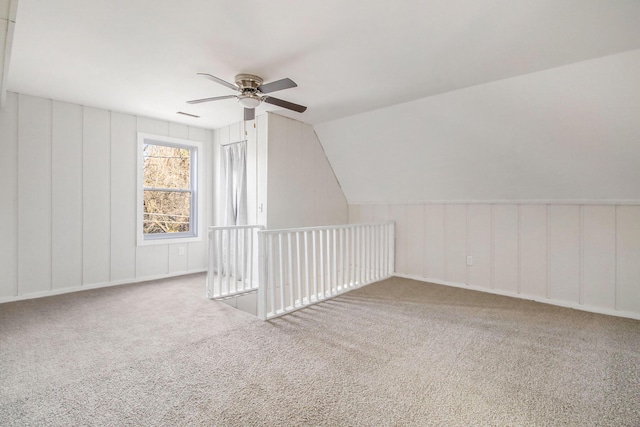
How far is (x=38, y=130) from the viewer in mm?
3545

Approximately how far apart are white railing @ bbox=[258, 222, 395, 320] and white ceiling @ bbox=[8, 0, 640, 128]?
159 centimetres

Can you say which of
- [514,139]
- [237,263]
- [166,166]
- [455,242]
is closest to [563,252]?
[455,242]

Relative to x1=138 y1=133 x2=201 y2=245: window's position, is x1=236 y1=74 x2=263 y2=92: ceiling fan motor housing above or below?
above

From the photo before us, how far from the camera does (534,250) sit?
357 centimetres

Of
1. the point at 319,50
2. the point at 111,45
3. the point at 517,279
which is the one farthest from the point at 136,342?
the point at 517,279

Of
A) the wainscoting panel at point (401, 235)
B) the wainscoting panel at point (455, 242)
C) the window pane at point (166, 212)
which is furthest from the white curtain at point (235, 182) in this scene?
the wainscoting panel at point (455, 242)

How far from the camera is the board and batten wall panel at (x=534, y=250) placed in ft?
10.2

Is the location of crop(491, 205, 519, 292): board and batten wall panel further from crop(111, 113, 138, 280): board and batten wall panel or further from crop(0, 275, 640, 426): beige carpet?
crop(111, 113, 138, 280): board and batten wall panel

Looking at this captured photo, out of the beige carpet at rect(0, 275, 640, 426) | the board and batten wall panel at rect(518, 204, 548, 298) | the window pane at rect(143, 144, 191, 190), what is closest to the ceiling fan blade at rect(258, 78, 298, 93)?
the beige carpet at rect(0, 275, 640, 426)

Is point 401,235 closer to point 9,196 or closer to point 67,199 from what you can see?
point 67,199

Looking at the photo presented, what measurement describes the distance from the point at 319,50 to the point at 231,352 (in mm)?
2411

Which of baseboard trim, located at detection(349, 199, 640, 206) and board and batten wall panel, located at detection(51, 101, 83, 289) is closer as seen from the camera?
baseboard trim, located at detection(349, 199, 640, 206)

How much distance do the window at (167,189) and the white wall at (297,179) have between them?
162cm

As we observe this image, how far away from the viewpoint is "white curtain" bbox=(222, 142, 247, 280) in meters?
4.39
